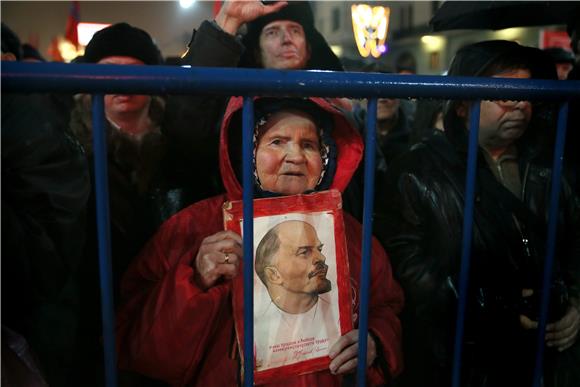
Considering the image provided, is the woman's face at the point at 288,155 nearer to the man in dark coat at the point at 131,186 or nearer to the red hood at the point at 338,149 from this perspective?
the red hood at the point at 338,149

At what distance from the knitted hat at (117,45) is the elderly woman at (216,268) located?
2.15ft

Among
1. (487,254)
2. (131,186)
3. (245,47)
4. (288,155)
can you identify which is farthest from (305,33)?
(487,254)

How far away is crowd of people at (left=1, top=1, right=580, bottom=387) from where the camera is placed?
3.96 ft

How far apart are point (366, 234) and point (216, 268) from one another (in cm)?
38

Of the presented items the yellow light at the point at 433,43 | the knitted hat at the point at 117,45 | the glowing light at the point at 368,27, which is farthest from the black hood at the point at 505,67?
the yellow light at the point at 433,43

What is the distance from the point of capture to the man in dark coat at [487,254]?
Result: 4.96 feet

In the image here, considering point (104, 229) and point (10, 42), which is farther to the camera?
point (10, 42)

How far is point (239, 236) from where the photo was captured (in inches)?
47.9

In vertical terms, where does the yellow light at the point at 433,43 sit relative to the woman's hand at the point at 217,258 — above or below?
above

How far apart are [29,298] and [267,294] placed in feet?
1.88

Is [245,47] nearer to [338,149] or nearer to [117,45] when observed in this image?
[117,45]

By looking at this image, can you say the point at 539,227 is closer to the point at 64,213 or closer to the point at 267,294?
the point at 267,294

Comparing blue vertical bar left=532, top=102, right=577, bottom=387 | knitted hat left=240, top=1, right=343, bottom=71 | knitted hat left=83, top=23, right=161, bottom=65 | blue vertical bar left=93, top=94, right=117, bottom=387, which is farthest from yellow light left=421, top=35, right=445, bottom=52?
blue vertical bar left=93, top=94, right=117, bottom=387

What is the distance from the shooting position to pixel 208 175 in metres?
1.31
